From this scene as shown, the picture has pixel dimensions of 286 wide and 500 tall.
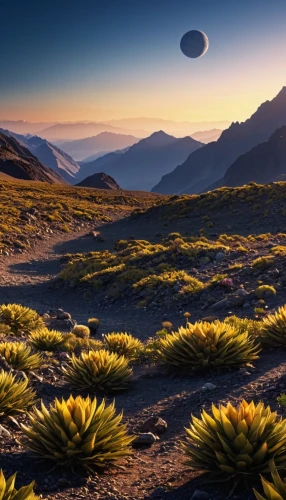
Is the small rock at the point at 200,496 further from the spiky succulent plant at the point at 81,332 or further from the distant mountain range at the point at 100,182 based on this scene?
the distant mountain range at the point at 100,182

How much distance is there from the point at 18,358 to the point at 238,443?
4.63m

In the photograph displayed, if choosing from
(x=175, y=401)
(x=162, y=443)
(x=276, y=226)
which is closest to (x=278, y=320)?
(x=175, y=401)

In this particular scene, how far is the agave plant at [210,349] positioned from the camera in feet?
24.7

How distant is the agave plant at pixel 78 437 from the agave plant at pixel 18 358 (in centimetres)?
279

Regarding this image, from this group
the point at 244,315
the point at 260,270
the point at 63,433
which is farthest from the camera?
the point at 260,270

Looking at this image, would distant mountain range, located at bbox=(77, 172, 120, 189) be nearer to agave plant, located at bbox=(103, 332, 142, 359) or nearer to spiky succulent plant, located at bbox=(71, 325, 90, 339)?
spiky succulent plant, located at bbox=(71, 325, 90, 339)

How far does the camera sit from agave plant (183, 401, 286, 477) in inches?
157

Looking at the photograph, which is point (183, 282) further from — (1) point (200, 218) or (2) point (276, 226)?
(1) point (200, 218)

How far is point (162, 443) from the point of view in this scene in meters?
5.34

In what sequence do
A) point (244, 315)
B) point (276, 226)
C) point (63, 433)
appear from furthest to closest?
point (276, 226), point (244, 315), point (63, 433)

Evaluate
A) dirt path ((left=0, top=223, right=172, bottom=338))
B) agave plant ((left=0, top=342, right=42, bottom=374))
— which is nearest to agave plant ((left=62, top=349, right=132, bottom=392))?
agave plant ((left=0, top=342, right=42, bottom=374))

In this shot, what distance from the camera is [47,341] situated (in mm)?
9352

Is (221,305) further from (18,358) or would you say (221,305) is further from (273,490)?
(273,490)

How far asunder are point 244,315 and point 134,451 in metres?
6.99
